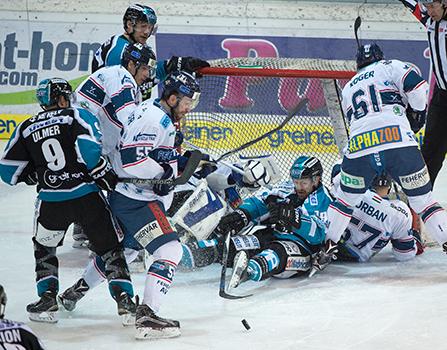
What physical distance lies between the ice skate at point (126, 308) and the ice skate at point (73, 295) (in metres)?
0.26

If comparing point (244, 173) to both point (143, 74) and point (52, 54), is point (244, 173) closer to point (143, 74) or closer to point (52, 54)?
point (143, 74)

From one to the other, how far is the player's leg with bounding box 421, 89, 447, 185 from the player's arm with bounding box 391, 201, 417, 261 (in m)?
0.43

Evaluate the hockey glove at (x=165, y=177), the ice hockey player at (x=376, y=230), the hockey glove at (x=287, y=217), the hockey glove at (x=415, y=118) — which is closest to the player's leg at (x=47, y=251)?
the hockey glove at (x=165, y=177)

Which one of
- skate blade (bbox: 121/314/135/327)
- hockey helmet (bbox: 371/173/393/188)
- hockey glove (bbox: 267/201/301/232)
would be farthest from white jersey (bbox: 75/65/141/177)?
hockey helmet (bbox: 371/173/393/188)

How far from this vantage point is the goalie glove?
5.70 metres

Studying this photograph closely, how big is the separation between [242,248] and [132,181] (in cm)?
96

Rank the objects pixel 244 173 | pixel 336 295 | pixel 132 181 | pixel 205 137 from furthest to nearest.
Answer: pixel 205 137 → pixel 244 173 → pixel 336 295 → pixel 132 181

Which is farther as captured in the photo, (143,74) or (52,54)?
(52,54)

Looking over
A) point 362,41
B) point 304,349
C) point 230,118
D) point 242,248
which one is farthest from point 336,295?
point 362,41

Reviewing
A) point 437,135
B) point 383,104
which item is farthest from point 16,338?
point 437,135

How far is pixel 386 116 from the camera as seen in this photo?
5355 mm

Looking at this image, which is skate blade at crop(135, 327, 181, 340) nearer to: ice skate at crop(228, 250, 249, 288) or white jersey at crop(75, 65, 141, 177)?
ice skate at crop(228, 250, 249, 288)

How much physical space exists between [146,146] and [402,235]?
1.83 meters

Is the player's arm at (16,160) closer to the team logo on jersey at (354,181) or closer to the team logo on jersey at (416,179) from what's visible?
the team logo on jersey at (354,181)
